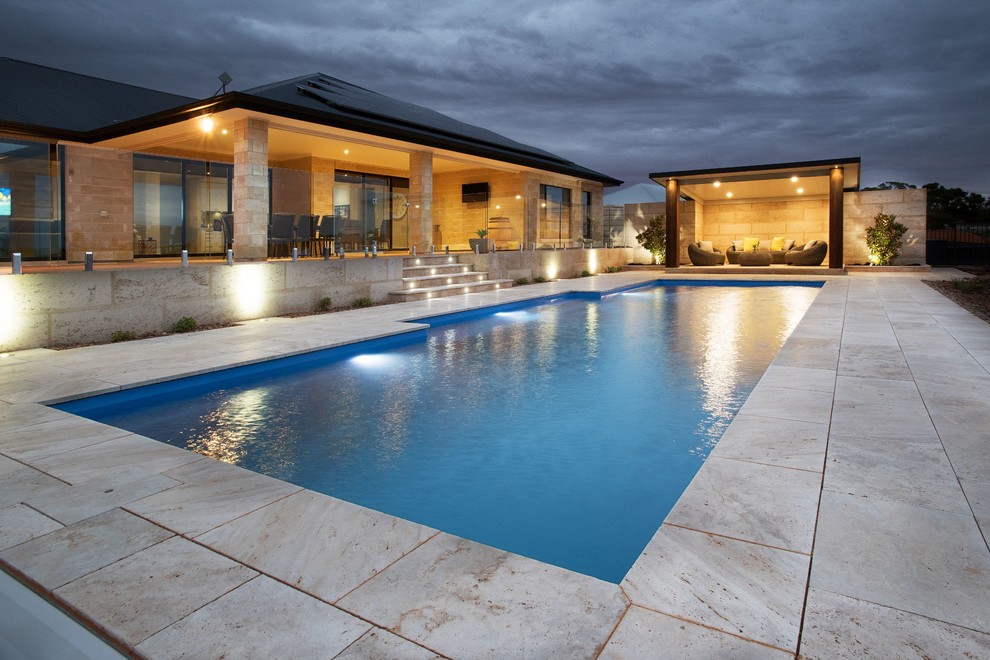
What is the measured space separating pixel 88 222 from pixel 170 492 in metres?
8.46

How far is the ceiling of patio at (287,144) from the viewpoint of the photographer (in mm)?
11734

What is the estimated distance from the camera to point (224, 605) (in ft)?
6.48

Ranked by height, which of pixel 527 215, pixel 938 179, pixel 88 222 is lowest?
pixel 88 222

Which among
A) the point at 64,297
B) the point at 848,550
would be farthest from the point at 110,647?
the point at 64,297

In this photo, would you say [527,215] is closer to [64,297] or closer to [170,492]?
[64,297]

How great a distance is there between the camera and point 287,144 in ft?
46.6

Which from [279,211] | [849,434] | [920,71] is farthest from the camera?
[920,71]

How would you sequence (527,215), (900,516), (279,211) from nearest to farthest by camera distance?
1. (900,516)
2. (279,211)
3. (527,215)

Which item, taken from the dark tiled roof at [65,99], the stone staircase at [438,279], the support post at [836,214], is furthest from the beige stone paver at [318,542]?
the support post at [836,214]

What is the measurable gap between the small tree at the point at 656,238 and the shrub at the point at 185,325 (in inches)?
673

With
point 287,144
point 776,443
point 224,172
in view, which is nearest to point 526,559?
point 776,443

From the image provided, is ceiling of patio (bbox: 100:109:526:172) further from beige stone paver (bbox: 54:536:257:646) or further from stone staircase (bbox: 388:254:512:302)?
beige stone paver (bbox: 54:536:257:646)

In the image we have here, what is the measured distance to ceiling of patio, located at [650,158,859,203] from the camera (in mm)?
17859

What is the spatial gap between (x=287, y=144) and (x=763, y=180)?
14.1 metres
